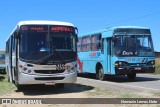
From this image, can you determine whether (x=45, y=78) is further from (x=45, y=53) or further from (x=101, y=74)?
(x=101, y=74)

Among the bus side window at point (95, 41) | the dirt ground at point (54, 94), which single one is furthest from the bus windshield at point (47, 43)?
the bus side window at point (95, 41)

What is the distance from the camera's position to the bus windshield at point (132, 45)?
2189 cm

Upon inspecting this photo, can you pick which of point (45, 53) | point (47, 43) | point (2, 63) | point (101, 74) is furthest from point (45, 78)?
point (2, 63)

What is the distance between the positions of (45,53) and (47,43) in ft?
1.51

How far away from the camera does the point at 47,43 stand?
16.1m

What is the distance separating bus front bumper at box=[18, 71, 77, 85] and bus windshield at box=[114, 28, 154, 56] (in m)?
6.06

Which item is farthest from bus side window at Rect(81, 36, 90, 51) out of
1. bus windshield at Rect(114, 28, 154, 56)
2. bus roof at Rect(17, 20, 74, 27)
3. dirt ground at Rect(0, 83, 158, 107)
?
bus roof at Rect(17, 20, 74, 27)

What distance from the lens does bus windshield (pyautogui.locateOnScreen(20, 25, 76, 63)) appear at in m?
15.8

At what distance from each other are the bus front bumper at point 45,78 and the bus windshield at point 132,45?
606 centimetres

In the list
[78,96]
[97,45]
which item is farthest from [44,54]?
[97,45]

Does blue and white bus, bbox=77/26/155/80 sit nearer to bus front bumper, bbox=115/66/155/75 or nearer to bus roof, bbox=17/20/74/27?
bus front bumper, bbox=115/66/155/75

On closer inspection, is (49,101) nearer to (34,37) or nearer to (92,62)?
(34,37)

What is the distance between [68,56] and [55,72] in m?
0.87

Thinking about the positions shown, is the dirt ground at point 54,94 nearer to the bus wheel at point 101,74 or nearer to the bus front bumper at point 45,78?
the bus front bumper at point 45,78
